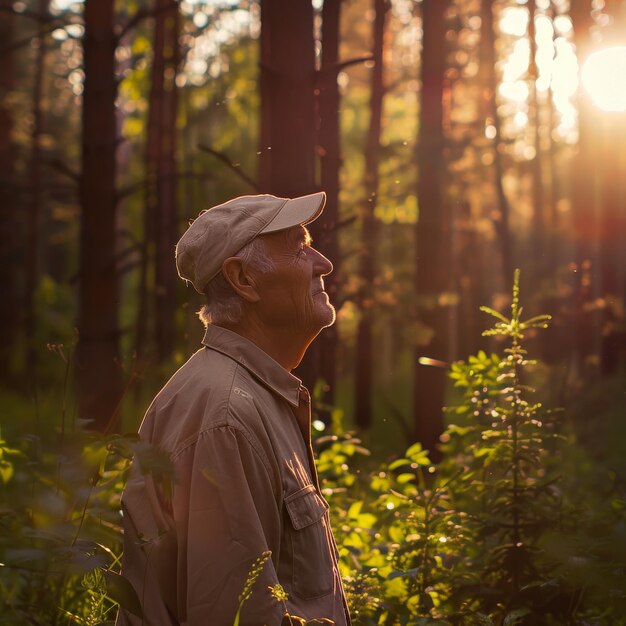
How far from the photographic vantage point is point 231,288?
3189 mm

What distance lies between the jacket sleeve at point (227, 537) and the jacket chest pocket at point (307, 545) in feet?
0.62

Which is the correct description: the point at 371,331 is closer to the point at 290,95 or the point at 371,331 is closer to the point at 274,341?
the point at 290,95

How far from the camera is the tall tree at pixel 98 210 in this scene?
8484 millimetres

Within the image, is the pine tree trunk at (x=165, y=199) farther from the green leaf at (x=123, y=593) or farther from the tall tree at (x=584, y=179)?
the green leaf at (x=123, y=593)

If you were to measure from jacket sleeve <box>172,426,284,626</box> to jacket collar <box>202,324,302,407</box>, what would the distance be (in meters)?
0.38

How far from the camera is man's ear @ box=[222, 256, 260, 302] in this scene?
3139mm

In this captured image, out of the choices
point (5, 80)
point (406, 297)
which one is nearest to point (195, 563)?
point (406, 297)

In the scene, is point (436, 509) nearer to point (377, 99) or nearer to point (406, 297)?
point (406, 297)

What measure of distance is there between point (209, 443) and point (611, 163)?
17.0 m

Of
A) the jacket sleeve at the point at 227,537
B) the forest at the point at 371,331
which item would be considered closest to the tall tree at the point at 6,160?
the forest at the point at 371,331

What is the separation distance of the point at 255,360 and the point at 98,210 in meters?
5.88

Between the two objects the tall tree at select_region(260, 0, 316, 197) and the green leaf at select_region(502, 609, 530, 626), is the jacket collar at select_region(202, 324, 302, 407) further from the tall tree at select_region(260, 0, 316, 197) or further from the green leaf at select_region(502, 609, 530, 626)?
the tall tree at select_region(260, 0, 316, 197)

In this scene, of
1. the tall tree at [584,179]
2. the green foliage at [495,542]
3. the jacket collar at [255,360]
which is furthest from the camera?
the tall tree at [584,179]

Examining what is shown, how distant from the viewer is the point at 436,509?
18.1 feet
